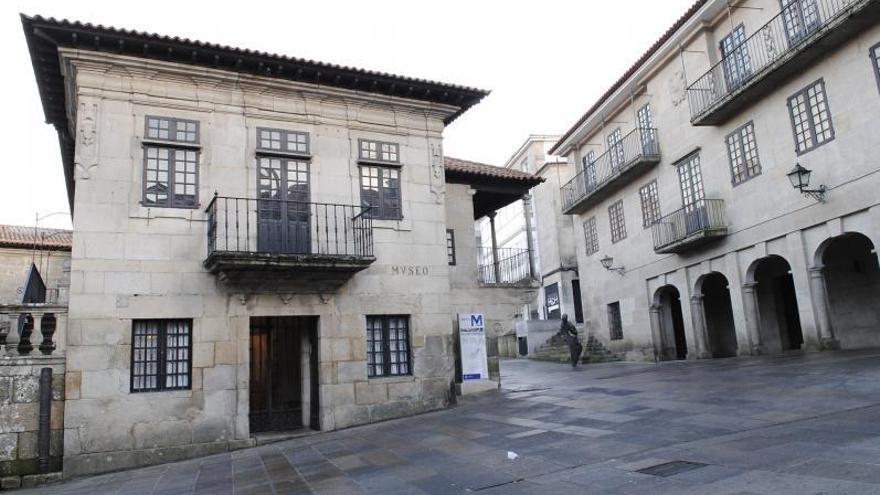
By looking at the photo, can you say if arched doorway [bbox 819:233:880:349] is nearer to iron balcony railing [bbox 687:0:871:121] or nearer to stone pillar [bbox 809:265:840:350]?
stone pillar [bbox 809:265:840:350]

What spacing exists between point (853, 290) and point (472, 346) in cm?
1152

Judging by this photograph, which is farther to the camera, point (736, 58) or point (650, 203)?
point (650, 203)

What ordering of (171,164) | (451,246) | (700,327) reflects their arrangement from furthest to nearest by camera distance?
(700,327) < (451,246) < (171,164)

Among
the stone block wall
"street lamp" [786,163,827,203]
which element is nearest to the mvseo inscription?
the stone block wall

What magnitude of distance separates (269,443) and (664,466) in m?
8.04

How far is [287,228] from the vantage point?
1239 centimetres

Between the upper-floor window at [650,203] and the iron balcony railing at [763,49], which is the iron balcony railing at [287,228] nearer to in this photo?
the iron balcony railing at [763,49]

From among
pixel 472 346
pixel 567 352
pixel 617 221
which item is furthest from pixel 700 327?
pixel 472 346

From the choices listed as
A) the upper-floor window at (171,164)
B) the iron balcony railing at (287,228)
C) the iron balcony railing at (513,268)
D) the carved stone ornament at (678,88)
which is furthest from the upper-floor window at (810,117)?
the upper-floor window at (171,164)

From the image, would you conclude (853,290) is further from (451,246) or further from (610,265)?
(451,246)

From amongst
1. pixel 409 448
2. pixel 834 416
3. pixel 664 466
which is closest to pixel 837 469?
pixel 664 466

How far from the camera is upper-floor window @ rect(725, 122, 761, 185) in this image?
59.8 ft

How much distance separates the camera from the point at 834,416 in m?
7.42

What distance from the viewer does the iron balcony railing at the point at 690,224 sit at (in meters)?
19.6
